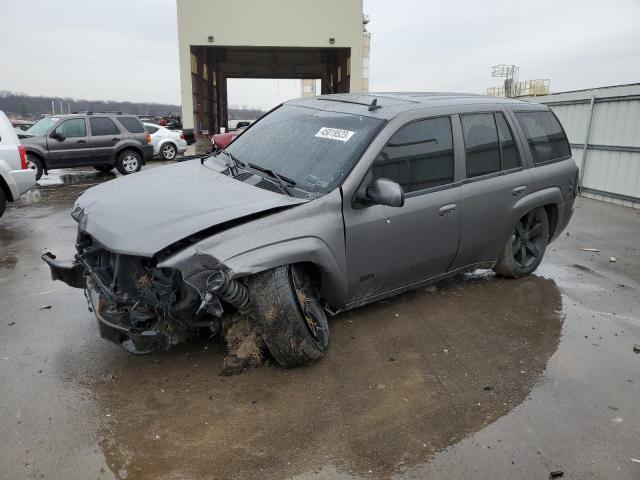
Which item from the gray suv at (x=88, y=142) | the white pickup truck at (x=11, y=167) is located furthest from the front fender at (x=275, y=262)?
the gray suv at (x=88, y=142)

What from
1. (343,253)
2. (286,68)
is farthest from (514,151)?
(286,68)

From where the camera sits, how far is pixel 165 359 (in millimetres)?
3605

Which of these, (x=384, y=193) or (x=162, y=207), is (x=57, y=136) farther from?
(x=384, y=193)

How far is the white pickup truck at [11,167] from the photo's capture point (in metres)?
7.45

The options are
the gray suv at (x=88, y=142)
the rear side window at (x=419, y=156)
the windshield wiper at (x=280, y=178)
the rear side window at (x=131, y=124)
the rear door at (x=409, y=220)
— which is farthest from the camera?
the rear side window at (x=131, y=124)

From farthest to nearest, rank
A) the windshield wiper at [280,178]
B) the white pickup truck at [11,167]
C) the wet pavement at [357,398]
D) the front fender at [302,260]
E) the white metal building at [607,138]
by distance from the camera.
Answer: the white metal building at [607,138] < the white pickup truck at [11,167] < the windshield wiper at [280,178] < the front fender at [302,260] < the wet pavement at [357,398]

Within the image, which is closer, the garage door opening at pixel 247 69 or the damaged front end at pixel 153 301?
the damaged front end at pixel 153 301

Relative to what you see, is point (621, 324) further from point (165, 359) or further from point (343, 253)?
point (165, 359)

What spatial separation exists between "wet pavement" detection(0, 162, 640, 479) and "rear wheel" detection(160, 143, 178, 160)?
14.2m

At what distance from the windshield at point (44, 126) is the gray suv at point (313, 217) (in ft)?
33.1

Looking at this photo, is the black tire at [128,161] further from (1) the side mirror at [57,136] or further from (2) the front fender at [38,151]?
(2) the front fender at [38,151]

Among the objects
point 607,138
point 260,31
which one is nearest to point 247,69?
point 260,31

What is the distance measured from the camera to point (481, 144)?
454 cm

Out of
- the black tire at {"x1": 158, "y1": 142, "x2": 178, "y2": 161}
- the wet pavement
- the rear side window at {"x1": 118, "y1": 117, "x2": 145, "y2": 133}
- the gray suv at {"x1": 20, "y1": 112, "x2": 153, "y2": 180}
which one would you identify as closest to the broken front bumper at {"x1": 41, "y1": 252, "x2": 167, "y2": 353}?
the wet pavement
